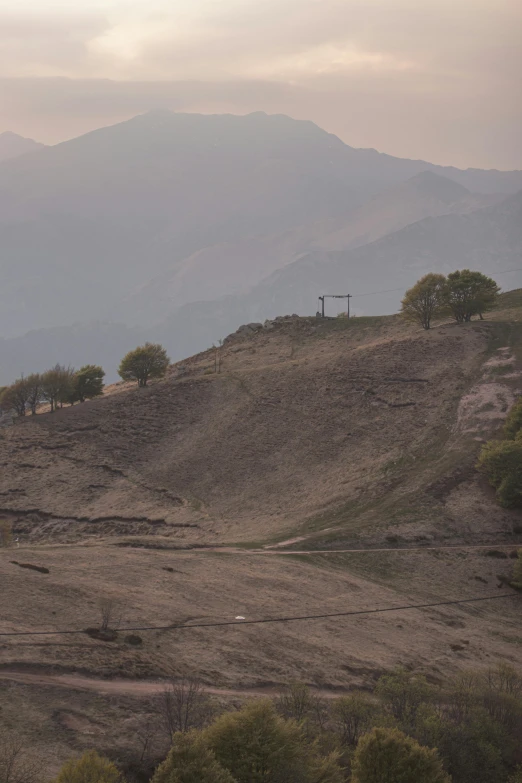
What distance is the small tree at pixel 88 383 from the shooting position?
97.6m

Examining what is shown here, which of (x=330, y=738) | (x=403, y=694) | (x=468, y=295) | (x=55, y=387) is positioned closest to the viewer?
(x=330, y=738)

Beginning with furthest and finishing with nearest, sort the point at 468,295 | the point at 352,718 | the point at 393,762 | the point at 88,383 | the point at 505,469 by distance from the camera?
1. the point at 468,295
2. the point at 88,383
3. the point at 505,469
4. the point at 352,718
5. the point at 393,762

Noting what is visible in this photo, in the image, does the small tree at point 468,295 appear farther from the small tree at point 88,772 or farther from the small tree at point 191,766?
the small tree at point 88,772

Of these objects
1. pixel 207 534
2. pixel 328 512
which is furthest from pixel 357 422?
pixel 207 534

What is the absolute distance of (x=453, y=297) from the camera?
101m

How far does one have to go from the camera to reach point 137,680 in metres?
30.7

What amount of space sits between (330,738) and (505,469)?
40.0 m

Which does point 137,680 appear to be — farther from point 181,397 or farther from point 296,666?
point 181,397

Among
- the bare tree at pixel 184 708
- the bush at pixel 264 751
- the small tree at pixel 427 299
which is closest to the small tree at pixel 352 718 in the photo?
the bush at pixel 264 751

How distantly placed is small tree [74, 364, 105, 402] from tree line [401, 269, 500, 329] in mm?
42471

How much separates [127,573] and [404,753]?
900 inches

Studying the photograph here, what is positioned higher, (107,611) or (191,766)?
(107,611)

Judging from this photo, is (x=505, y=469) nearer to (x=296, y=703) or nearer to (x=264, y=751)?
(x=296, y=703)

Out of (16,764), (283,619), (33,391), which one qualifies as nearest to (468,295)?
(33,391)
